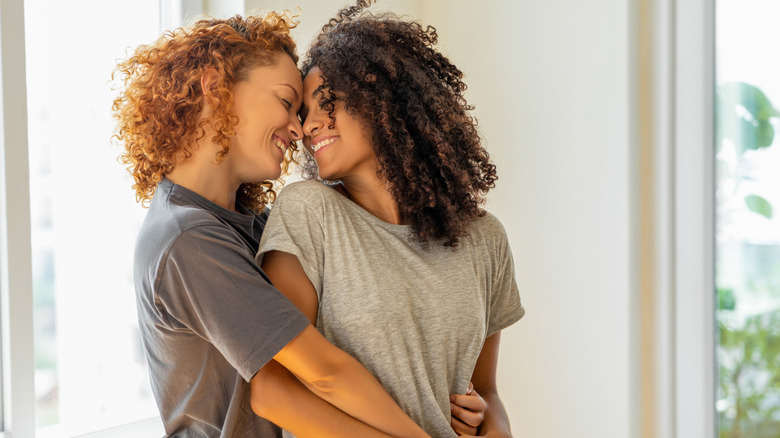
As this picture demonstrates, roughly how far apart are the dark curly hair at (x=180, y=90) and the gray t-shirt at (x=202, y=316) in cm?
9

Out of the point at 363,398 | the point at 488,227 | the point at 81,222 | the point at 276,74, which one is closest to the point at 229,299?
the point at 363,398

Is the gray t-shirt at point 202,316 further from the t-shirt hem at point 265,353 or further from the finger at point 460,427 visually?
the finger at point 460,427

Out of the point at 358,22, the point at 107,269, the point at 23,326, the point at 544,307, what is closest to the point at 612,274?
the point at 544,307

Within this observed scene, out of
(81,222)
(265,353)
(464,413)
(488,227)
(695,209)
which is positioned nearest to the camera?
(265,353)

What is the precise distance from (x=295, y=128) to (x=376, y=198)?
0.22 metres

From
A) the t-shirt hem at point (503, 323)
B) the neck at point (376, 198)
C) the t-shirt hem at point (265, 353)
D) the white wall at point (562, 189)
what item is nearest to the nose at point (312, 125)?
the neck at point (376, 198)

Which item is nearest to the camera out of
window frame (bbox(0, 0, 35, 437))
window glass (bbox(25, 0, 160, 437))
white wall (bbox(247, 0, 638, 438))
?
window frame (bbox(0, 0, 35, 437))

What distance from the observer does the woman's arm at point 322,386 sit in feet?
3.38

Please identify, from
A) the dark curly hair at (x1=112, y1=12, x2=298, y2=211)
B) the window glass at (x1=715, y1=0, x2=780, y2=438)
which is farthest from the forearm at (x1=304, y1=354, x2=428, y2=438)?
the window glass at (x1=715, y1=0, x2=780, y2=438)

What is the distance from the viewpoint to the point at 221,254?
3.40 ft

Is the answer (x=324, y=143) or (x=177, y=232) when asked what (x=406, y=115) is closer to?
(x=324, y=143)

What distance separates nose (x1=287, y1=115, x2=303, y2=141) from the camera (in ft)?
4.33

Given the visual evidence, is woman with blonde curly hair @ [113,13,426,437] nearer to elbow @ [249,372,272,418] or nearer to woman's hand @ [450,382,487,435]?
elbow @ [249,372,272,418]

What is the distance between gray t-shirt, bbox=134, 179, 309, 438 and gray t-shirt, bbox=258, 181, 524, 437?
0.11m
